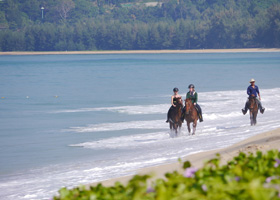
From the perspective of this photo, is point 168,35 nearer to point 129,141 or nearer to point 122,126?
point 122,126

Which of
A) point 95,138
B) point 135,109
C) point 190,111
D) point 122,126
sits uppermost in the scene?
point 190,111

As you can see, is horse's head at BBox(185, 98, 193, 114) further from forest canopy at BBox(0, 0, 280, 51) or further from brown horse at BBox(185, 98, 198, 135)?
forest canopy at BBox(0, 0, 280, 51)

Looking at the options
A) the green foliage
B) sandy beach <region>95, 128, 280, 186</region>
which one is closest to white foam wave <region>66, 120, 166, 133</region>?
sandy beach <region>95, 128, 280, 186</region>

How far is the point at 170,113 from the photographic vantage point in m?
17.2

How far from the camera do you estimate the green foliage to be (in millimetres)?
4082

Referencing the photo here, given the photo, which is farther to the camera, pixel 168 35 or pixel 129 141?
pixel 168 35

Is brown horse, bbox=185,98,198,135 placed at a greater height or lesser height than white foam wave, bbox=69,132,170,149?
greater

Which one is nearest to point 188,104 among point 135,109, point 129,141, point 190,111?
point 190,111

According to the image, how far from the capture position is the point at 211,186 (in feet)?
14.7

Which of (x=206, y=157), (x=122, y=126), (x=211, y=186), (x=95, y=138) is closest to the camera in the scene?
(x=211, y=186)

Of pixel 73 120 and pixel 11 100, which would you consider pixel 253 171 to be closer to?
pixel 73 120

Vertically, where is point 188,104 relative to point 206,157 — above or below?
above

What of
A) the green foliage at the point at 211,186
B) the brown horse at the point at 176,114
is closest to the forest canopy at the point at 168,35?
the brown horse at the point at 176,114

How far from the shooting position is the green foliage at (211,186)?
13.4 feet
